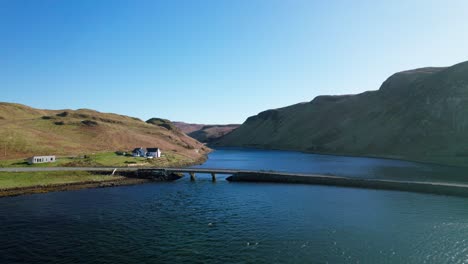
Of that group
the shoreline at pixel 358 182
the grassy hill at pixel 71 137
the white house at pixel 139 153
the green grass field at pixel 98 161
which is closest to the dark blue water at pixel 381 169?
the shoreline at pixel 358 182

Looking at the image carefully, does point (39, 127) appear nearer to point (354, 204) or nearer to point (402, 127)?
point (354, 204)

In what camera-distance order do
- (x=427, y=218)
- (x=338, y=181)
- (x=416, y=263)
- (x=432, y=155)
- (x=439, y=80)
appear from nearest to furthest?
(x=416, y=263)
(x=427, y=218)
(x=338, y=181)
(x=432, y=155)
(x=439, y=80)

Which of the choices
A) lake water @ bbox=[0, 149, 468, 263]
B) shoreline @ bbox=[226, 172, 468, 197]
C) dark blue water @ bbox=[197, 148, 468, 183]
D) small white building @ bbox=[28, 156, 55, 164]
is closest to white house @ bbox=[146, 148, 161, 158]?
dark blue water @ bbox=[197, 148, 468, 183]

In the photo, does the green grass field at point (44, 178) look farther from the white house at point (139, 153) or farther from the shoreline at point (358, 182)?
the white house at point (139, 153)

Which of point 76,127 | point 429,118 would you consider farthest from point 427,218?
point 76,127

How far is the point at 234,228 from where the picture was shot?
44.2 metres

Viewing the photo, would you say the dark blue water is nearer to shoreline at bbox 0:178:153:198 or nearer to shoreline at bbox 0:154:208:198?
shoreline at bbox 0:154:208:198

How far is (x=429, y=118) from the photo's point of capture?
17588 centimetres

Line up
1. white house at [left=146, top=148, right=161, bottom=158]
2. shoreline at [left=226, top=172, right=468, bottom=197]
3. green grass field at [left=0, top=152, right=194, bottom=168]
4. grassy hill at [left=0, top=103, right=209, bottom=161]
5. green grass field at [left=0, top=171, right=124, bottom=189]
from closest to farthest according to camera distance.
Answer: shoreline at [left=226, top=172, right=468, bottom=197], green grass field at [left=0, top=171, right=124, bottom=189], green grass field at [left=0, top=152, right=194, bottom=168], grassy hill at [left=0, top=103, right=209, bottom=161], white house at [left=146, top=148, right=161, bottom=158]

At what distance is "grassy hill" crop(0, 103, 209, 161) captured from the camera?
118 m

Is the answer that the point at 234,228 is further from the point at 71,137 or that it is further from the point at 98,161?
the point at 71,137

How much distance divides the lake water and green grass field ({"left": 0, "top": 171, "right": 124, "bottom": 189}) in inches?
437

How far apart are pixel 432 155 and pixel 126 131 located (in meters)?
159

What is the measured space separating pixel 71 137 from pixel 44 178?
7611 centimetres
